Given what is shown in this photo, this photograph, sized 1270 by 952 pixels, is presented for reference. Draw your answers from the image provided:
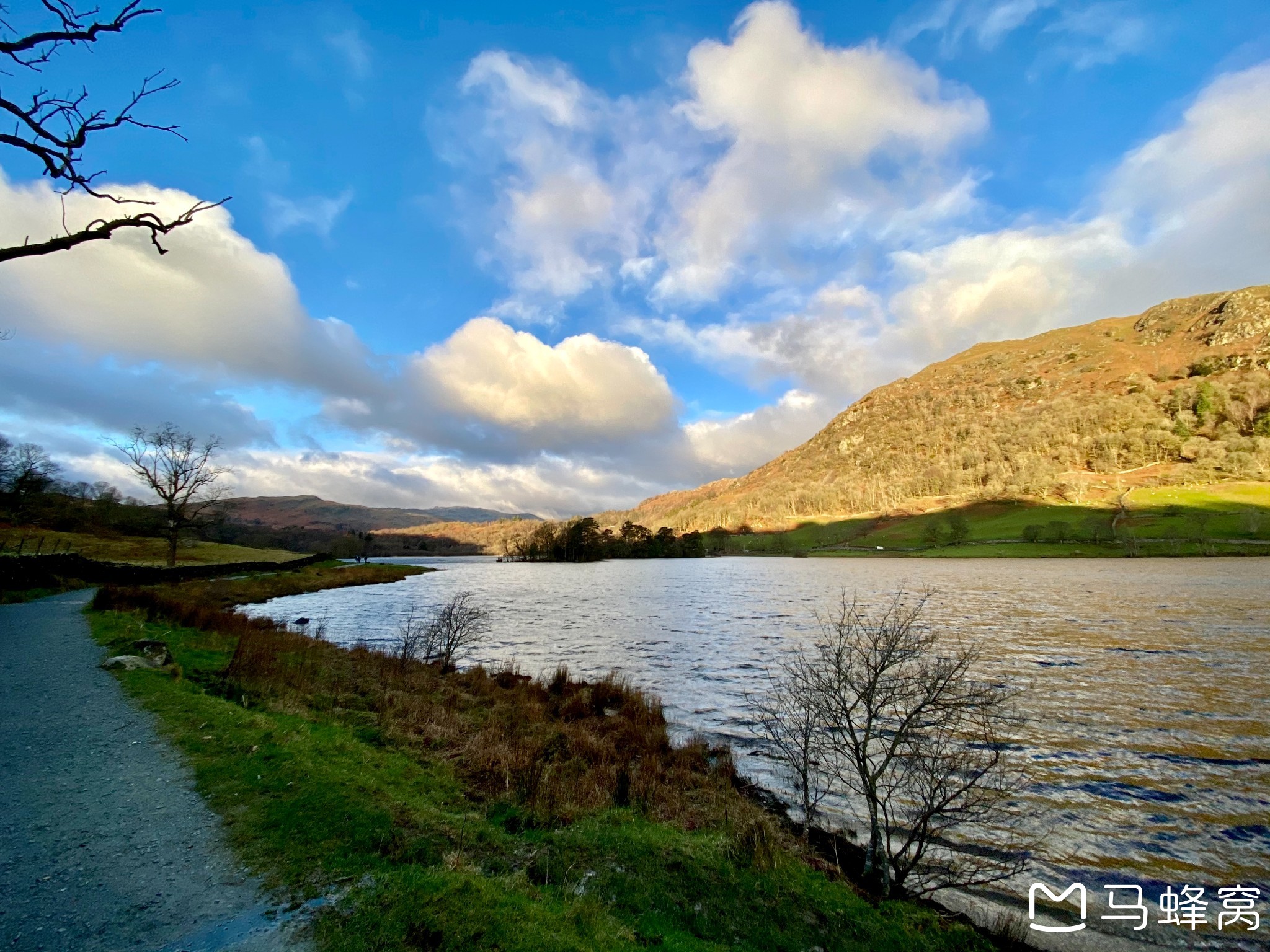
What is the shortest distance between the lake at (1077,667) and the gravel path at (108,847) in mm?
11039

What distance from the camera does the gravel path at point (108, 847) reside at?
4.46m

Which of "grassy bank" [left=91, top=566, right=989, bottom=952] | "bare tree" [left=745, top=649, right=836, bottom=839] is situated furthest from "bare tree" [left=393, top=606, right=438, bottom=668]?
"bare tree" [left=745, top=649, right=836, bottom=839]

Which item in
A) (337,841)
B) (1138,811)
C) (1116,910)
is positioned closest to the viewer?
(337,841)

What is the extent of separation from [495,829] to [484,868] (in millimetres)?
1442

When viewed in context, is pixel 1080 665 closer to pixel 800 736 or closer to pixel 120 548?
pixel 800 736

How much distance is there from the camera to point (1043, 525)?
440ft

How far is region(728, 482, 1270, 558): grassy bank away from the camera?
104 meters

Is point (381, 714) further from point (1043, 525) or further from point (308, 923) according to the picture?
point (1043, 525)

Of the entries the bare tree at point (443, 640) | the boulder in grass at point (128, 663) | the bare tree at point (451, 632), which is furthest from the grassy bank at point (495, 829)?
the bare tree at point (451, 632)

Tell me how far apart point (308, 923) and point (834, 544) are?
645 feet

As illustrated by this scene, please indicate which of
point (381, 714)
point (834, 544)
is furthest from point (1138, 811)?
point (834, 544)

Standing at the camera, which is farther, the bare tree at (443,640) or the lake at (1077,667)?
the bare tree at (443,640)

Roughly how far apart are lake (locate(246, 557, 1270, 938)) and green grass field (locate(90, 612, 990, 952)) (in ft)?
16.5

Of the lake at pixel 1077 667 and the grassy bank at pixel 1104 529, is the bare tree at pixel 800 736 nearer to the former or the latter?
the lake at pixel 1077 667
